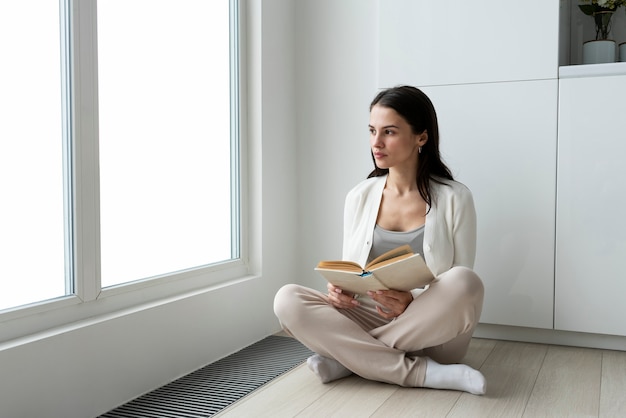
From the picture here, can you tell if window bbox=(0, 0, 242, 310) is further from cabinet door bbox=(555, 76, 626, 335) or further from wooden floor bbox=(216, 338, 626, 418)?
cabinet door bbox=(555, 76, 626, 335)

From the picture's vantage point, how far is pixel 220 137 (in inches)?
115

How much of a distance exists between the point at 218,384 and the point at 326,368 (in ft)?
1.29

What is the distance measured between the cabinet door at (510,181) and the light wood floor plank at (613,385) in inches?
11.1

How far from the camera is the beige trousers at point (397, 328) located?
2.18 m

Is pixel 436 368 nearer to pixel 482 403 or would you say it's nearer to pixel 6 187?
pixel 482 403

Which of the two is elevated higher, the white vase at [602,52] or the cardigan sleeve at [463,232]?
the white vase at [602,52]

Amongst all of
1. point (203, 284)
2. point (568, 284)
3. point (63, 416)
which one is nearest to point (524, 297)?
point (568, 284)

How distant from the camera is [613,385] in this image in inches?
89.3

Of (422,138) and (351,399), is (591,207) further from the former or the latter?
(351,399)

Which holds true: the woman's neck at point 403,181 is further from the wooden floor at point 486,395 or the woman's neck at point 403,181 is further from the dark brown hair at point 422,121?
the wooden floor at point 486,395

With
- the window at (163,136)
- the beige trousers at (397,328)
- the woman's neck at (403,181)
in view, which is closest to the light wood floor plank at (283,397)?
the beige trousers at (397,328)

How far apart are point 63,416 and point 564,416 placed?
4.84 feet

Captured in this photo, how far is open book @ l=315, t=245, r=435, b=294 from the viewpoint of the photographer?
1959 mm

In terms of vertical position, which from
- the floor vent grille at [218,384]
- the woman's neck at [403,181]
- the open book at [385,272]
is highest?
the woman's neck at [403,181]
